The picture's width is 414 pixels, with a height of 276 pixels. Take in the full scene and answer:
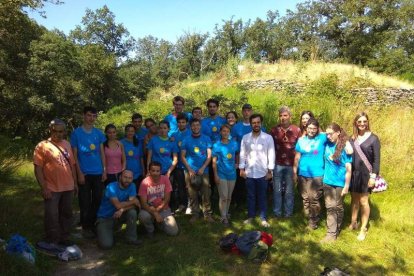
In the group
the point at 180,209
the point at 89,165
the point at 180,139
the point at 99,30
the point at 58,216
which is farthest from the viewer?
the point at 99,30

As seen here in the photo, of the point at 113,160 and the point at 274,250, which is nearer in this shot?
the point at 274,250

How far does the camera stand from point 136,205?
4.89m

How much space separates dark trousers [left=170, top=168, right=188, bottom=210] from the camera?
5723 mm

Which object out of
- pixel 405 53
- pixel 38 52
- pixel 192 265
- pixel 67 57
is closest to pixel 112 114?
pixel 38 52

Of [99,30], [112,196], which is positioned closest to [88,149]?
[112,196]

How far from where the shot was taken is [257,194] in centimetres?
544

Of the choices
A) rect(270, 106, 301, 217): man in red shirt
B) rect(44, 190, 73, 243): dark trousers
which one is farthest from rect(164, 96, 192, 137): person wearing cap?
rect(44, 190, 73, 243): dark trousers

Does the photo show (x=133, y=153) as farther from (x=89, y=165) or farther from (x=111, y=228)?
(x=111, y=228)

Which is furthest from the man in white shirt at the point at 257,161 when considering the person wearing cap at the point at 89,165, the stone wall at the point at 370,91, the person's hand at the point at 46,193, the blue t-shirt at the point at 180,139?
the stone wall at the point at 370,91

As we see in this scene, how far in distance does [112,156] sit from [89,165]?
396 mm

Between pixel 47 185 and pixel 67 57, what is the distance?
74.1 ft

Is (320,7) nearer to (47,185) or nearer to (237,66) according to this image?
(237,66)

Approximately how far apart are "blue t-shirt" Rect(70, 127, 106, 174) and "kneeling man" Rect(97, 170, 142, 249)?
1.25ft

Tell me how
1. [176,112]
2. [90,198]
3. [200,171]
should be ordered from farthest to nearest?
[176,112]
[200,171]
[90,198]
